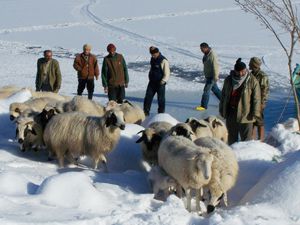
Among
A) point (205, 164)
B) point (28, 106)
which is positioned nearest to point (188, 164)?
point (205, 164)

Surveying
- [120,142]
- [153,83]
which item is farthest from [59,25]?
[120,142]

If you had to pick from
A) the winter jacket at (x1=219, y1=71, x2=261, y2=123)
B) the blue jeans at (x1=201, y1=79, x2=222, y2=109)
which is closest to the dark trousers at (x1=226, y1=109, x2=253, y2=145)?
the winter jacket at (x1=219, y1=71, x2=261, y2=123)

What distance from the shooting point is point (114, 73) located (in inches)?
455

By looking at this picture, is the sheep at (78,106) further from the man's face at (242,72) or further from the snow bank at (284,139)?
the snow bank at (284,139)

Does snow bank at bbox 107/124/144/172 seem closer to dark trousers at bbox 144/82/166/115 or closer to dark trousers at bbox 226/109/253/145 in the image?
dark trousers at bbox 226/109/253/145

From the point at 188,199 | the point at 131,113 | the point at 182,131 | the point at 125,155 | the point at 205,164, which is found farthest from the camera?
the point at 131,113

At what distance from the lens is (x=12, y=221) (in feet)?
16.8

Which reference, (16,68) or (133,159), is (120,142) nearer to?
(133,159)

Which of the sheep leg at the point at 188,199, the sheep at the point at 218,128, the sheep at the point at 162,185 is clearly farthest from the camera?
the sheep at the point at 218,128

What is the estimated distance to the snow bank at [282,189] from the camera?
6348mm

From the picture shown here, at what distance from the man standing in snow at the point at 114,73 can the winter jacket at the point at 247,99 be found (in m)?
3.45

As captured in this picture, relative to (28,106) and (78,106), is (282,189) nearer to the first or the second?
(78,106)

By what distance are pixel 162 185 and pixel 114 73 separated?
5.05 m

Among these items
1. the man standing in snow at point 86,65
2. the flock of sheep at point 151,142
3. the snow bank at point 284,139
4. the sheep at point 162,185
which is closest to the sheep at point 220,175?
the flock of sheep at point 151,142
